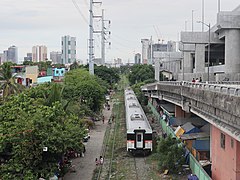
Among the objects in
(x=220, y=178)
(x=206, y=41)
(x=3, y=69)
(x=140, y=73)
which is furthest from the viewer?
(x=140, y=73)

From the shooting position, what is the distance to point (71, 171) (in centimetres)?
2539

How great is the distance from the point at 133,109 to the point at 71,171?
15075 millimetres

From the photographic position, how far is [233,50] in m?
46.0

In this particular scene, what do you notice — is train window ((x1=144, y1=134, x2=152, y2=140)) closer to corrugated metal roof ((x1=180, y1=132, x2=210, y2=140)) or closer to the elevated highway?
corrugated metal roof ((x1=180, y1=132, x2=210, y2=140))

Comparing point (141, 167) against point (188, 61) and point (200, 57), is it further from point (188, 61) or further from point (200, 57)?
point (188, 61)

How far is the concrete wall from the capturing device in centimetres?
1792

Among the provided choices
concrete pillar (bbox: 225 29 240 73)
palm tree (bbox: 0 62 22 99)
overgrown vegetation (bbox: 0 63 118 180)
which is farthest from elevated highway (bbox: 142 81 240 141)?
concrete pillar (bbox: 225 29 240 73)

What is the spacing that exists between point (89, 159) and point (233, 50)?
25.1 metres

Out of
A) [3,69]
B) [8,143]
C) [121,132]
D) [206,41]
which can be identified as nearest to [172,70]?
[206,41]

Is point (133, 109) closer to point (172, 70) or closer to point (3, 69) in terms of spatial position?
point (3, 69)

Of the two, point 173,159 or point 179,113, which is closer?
point 173,159

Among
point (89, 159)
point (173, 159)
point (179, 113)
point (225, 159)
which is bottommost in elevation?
point (89, 159)

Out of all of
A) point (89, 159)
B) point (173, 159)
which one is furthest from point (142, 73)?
point (173, 159)

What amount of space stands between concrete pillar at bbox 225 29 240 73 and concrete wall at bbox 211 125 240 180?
82.7 ft
